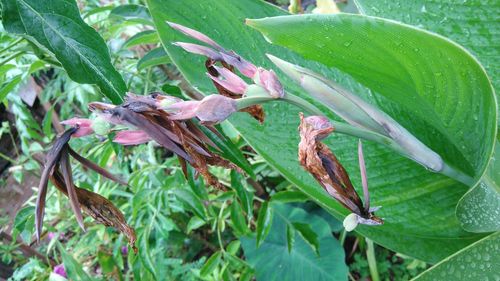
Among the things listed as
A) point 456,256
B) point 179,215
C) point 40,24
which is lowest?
point 179,215

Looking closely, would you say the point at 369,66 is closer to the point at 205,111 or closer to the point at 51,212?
the point at 205,111

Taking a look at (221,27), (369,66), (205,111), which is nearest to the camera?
(205,111)

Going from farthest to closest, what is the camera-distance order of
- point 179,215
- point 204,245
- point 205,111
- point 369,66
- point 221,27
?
point 204,245
point 179,215
point 221,27
point 369,66
point 205,111

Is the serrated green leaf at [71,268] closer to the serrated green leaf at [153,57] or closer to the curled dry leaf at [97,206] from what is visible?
the serrated green leaf at [153,57]

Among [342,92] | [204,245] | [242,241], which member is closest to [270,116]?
[342,92]

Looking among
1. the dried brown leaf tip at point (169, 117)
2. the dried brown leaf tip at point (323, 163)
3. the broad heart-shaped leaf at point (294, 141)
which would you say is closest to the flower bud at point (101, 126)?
the dried brown leaf tip at point (169, 117)

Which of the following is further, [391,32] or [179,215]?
[179,215]

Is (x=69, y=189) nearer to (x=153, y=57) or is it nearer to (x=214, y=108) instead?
(x=214, y=108)

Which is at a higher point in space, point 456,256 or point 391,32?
point 391,32
